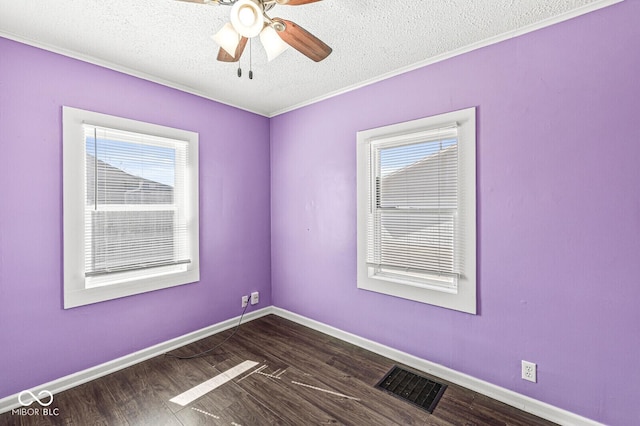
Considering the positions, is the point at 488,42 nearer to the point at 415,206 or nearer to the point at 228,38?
the point at 415,206

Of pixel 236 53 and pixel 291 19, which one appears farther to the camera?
pixel 291 19

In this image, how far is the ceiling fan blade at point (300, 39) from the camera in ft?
4.79

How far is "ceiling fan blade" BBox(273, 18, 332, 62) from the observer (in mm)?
1459

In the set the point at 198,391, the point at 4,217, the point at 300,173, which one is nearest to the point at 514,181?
the point at 300,173

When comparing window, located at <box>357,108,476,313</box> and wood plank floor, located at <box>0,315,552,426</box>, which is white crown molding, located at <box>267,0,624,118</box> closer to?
window, located at <box>357,108,476,313</box>

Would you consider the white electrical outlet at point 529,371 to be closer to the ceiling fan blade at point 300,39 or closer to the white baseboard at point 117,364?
the ceiling fan blade at point 300,39

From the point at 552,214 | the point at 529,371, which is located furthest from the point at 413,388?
the point at 552,214

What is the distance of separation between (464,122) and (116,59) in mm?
2796

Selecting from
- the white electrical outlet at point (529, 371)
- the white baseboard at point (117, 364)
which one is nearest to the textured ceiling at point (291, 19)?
the white electrical outlet at point (529, 371)

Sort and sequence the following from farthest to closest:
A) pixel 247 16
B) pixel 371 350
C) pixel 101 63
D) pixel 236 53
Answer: pixel 371 350 → pixel 101 63 → pixel 236 53 → pixel 247 16

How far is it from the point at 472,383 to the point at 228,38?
2826 mm

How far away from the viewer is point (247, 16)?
132 centimetres

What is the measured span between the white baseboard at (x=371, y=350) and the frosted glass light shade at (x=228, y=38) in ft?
8.51
